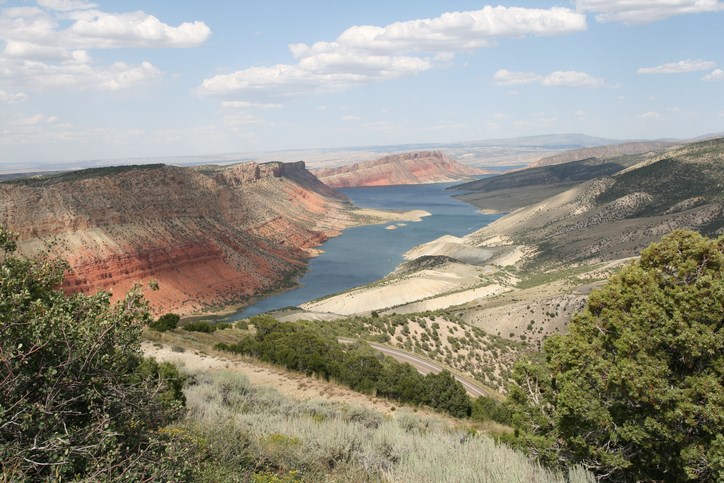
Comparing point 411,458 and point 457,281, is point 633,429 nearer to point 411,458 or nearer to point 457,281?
point 411,458

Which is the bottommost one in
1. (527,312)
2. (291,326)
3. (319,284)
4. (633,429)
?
(319,284)

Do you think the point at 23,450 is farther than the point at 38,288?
No

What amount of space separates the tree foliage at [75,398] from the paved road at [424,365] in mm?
22811

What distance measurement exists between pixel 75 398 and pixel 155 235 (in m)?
76.3

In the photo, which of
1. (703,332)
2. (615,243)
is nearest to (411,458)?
(703,332)

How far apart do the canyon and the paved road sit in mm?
26776

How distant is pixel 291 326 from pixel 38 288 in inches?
875

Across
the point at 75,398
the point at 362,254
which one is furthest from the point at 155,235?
the point at 75,398

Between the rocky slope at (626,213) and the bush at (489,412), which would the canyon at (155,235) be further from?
the rocky slope at (626,213)

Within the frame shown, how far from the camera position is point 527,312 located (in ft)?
148

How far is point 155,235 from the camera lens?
251 ft

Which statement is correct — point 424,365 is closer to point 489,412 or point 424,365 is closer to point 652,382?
point 489,412

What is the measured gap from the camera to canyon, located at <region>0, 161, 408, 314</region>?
6344cm

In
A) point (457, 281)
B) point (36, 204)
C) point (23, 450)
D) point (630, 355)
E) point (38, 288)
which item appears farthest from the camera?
point (457, 281)
